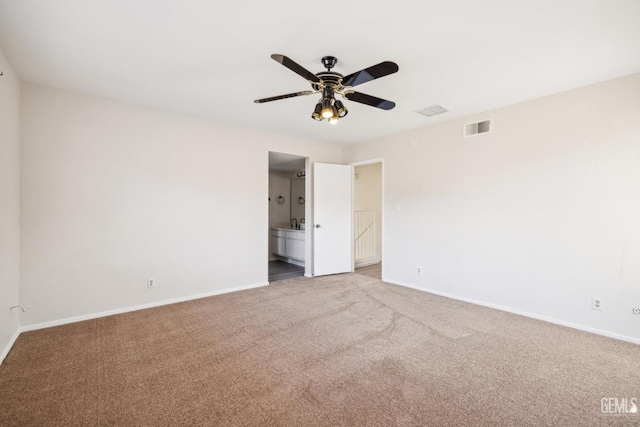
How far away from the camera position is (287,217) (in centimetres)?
768

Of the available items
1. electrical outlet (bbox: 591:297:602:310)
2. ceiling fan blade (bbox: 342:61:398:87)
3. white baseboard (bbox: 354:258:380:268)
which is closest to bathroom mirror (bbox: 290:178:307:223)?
white baseboard (bbox: 354:258:380:268)

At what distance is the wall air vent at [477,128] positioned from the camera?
3.62 metres

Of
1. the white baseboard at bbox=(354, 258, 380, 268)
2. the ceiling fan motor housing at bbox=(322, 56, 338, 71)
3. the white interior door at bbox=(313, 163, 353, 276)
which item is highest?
A: the ceiling fan motor housing at bbox=(322, 56, 338, 71)

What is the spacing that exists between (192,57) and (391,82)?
6.16ft

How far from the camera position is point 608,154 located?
9.16 feet

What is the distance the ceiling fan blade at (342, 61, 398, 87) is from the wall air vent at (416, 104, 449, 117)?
5.87 ft

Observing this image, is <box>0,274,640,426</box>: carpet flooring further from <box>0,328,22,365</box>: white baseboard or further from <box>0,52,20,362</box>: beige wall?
<box>0,52,20,362</box>: beige wall

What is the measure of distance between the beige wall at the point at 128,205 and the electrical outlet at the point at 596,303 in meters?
4.19

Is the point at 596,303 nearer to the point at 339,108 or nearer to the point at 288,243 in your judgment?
the point at 339,108

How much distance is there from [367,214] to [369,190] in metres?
0.66

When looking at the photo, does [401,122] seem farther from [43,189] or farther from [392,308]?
[43,189]

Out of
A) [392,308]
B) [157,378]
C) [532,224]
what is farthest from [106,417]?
[532,224]

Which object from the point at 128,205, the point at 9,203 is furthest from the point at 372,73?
the point at 9,203

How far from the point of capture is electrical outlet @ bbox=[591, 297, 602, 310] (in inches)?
111
